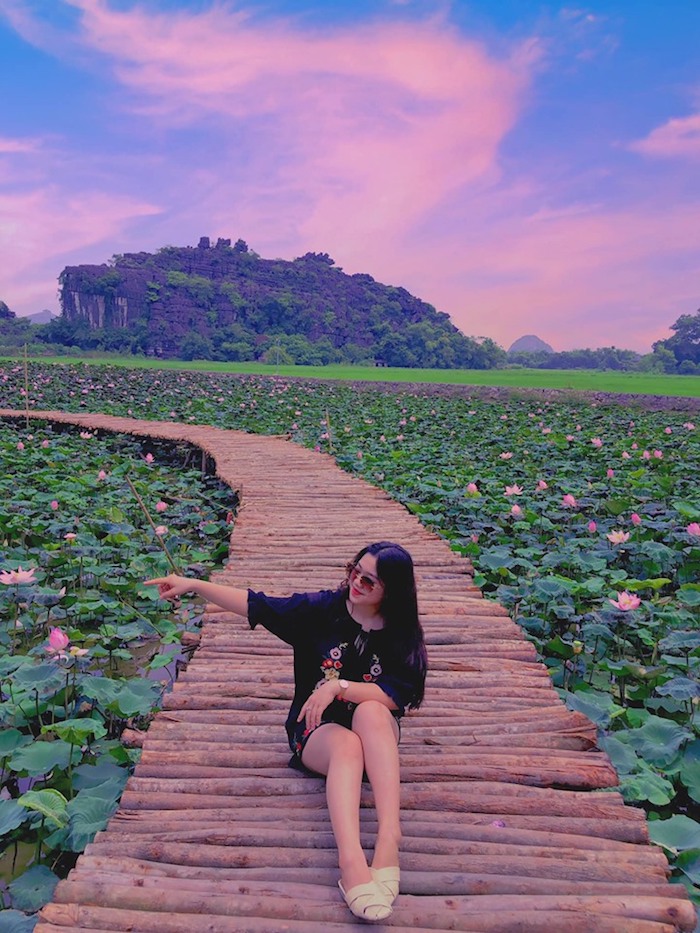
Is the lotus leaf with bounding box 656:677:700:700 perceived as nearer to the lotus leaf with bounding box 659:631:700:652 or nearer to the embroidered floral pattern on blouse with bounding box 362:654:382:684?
the lotus leaf with bounding box 659:631:700:652

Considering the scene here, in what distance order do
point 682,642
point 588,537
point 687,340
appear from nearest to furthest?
point 682,642
point 588,537
point 687,340

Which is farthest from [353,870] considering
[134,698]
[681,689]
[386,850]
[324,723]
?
[681,689]

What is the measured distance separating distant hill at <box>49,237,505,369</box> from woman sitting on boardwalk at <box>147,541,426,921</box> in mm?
66769

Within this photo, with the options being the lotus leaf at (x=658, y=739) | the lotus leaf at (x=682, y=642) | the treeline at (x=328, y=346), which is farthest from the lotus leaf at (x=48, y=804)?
the treeline at (x=328, y=346)

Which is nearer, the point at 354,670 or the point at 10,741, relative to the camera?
the point at 354,670

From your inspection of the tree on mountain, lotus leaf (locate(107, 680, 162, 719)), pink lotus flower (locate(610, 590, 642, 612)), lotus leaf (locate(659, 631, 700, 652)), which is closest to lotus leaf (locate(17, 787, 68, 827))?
lotus leaf (locate(107, 680, 162, 719))

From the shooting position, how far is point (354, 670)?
2.17 m

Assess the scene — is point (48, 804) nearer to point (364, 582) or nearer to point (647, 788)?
point (364, 582)

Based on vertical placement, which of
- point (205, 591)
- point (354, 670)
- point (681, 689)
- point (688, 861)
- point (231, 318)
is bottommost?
point (688, 861)

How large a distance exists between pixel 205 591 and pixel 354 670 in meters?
0.52

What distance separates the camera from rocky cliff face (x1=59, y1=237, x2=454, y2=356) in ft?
261

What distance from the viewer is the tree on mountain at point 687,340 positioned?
69750 mm

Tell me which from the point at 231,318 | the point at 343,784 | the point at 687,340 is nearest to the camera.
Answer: the point at 343,784

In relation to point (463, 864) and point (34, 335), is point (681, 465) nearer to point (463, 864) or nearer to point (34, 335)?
point (463, 864)
